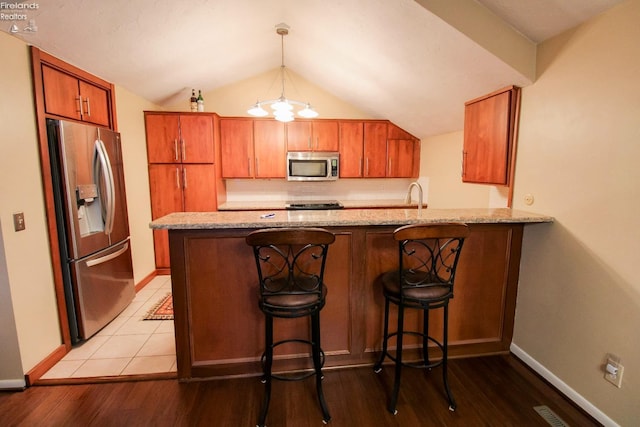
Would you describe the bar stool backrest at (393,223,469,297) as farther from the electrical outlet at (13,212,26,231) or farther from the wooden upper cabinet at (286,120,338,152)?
the wooden upper cabinet at (286,120,338,152)

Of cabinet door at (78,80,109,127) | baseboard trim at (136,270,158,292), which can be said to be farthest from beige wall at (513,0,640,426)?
baseboard trim at (136,270,158,292)

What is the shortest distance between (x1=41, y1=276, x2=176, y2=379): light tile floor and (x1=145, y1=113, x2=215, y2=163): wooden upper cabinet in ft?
6.23

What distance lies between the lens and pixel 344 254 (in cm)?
204

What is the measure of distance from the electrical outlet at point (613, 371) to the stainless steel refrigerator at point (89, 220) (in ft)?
11.6

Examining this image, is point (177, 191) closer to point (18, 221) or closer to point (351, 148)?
point (18, 221)

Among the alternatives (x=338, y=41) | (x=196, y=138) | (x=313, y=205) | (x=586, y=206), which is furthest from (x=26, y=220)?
(x=586, y=206)

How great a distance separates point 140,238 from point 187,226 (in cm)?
224

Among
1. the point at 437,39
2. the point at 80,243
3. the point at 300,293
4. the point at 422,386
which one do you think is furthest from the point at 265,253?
the point at 437,39

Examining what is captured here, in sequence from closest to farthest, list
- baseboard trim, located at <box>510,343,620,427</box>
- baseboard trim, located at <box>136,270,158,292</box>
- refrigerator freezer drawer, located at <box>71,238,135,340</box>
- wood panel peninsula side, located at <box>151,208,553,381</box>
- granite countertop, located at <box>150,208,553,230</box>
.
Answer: baseboard trim, located at <box>510,343,620,427</box> → granite countertop, located at <box>150,208,553,230</box> → wood panel peninsula side, located at <box>151,208,553,381</box> → refrigerator freezer drawer, located at <box>71,238,135,340</box> → baseboard trim, located at <box>136,270,158,292</box>

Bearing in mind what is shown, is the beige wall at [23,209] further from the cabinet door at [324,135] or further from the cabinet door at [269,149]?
the cabinet door at [324,135]

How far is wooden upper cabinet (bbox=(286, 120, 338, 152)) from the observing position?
14.3 ft

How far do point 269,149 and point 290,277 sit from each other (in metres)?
3.01

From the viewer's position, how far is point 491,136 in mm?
2418

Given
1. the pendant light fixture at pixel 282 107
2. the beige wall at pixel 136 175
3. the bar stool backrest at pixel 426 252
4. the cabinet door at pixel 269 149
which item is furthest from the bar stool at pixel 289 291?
the cabinet door at pixel 269 149
